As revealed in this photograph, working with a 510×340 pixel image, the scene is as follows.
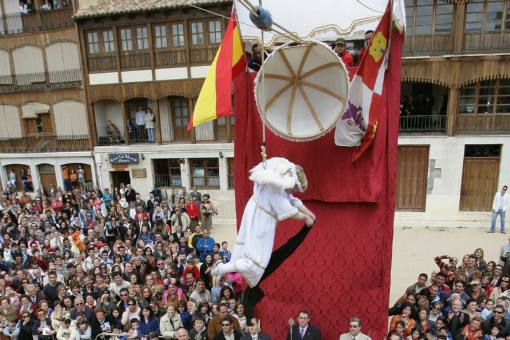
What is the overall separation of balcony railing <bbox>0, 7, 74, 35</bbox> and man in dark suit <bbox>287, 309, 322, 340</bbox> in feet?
44.7

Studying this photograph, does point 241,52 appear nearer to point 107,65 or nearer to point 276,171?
point 276,171

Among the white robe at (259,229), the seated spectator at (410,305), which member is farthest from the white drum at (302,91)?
the seated spectator at (410,305)

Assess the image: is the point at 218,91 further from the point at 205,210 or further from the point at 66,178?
the point at 66,178

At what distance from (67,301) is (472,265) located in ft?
20.4

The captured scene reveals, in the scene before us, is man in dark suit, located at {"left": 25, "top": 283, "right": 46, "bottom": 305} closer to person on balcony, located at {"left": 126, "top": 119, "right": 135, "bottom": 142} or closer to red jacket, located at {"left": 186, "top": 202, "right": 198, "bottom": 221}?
red jacket, located at {"left": 186, "top": 202, "right": 198, "bottom": 221}

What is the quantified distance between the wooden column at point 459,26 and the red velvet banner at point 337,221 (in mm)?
7876

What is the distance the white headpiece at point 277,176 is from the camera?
2.72m

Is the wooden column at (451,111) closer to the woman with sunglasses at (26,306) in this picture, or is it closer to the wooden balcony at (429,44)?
the wooden balcony at (429,44)

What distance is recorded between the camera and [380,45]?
3.95m

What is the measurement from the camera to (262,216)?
289cm

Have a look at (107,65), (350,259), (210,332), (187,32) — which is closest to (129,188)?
(107,65)

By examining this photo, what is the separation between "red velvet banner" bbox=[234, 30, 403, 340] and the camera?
4.52 meters

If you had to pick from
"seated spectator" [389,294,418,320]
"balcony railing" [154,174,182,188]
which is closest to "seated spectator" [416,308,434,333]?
"seated spectator" [389,294,418,320]

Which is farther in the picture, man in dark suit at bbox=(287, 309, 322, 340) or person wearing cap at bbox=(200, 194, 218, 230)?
person wearing cap at bbox=(200, 194, 218, 230)
